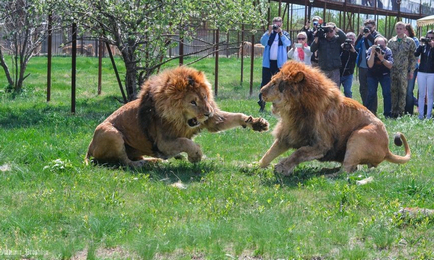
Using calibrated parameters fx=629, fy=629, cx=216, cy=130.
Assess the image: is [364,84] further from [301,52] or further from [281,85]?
[281,85]

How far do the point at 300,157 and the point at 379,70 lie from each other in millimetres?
7150

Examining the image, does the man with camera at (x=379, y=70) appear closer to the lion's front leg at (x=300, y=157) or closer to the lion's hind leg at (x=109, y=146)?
the lion's front leg at (x=300, y=157)

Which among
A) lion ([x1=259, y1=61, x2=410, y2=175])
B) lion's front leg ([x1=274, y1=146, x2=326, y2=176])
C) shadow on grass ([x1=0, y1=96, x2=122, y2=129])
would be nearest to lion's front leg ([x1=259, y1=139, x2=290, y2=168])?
lion ([x1=259, y1=61, x2=410, y2=175])

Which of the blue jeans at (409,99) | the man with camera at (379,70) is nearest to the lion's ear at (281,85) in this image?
the man with camera at (379,70)

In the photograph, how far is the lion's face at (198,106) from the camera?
23.0 ft

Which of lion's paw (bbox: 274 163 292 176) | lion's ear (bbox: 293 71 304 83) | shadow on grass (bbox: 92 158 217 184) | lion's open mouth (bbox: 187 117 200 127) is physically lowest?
shadow on grass (bbox: 92 158 217 184)

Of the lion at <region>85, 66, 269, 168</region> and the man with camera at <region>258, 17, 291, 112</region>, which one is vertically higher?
the man with camera at <region>258, 17, 291, 112</region>

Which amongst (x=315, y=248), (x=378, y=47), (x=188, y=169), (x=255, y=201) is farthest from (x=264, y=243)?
(x=378, y=47)

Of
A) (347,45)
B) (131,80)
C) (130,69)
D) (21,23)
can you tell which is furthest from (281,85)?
(21,23)

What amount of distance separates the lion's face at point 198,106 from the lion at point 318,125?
678 mm

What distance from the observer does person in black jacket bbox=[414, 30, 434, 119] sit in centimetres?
1342

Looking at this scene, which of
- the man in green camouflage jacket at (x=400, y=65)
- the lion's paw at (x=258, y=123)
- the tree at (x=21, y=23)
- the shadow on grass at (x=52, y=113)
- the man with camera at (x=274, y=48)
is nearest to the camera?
the lion's paw at (x=258, y=123)

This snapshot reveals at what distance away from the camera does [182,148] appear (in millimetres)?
7145

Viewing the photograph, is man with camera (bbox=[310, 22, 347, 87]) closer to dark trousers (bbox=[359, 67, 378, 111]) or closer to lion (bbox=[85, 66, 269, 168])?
dark trousers (bbox=[359, 67, 378, 111])
